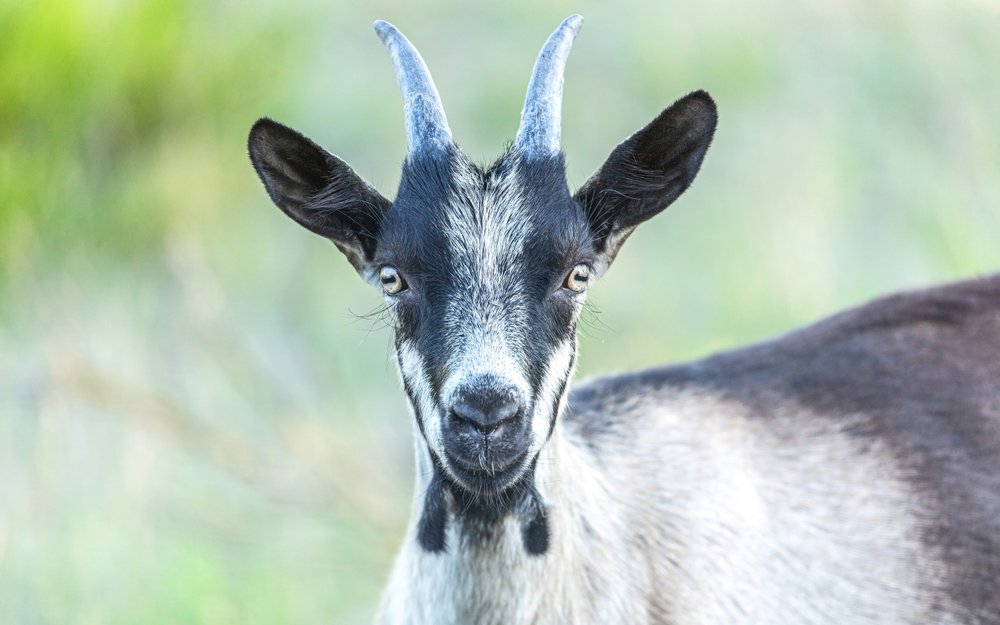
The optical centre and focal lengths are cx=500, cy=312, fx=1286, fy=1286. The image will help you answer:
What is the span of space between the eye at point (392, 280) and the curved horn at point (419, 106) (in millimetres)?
402

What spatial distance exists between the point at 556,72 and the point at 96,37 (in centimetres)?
387

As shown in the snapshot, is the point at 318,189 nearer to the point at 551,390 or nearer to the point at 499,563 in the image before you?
the point at 551,390

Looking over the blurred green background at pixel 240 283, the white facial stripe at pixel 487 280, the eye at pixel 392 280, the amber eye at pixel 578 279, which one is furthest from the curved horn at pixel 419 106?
the blurred green background at pixel 240 283

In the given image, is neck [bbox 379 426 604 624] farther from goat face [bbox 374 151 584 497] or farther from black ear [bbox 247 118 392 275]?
black ear [bbox 247 118 392 275]

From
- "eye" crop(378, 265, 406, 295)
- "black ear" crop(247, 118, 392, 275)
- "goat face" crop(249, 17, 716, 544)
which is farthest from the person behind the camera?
"black ear" crop(247, 118, 392, 275)

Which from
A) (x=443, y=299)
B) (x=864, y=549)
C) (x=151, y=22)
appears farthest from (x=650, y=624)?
(x=151, y=22)

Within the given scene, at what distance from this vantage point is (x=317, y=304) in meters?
10.5

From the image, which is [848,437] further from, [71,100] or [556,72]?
[71,100]

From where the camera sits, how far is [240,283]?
9484 mm

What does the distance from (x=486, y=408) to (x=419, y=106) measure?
112 centimetres

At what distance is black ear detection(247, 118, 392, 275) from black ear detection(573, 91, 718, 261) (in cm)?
68

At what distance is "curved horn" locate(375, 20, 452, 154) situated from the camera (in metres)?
4.05

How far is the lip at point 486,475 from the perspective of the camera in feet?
12.0

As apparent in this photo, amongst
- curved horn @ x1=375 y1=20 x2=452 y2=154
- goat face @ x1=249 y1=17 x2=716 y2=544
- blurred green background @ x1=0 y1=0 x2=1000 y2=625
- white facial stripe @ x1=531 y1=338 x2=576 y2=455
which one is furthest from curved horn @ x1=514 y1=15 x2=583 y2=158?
blurred green background @ x1=0 y1=0 x2=1000 y2=625
